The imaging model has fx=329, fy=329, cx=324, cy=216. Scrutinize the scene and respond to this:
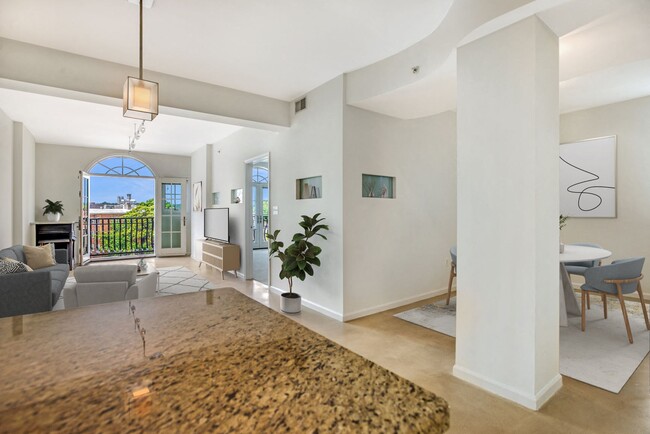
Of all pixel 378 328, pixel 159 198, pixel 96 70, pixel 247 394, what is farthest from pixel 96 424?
pixel 159 198

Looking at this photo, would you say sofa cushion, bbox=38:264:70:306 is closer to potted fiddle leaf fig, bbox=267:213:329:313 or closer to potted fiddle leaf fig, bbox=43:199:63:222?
potted fiddle leaf fig, bbox=267:213:329:313

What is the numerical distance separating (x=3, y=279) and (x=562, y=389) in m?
4.65

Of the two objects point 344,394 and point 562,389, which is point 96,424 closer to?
point 344,394

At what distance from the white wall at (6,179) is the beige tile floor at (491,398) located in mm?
5365

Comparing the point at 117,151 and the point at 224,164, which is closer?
the point at 224,164

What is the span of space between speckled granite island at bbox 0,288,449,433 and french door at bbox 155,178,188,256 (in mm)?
8479

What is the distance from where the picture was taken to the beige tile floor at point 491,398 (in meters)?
1.97

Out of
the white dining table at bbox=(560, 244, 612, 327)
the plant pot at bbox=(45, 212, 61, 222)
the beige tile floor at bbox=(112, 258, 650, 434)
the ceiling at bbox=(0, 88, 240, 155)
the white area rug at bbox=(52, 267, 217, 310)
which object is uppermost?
the ceiling at bbox=(0, 88, 240, 155)

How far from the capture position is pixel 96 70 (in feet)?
10.9

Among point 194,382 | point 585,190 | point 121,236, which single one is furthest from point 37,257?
point 585,190

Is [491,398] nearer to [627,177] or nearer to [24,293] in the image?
[24,293]

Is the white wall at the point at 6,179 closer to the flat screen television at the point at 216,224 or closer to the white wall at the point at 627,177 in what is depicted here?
the flat screen television at the point at 216,224

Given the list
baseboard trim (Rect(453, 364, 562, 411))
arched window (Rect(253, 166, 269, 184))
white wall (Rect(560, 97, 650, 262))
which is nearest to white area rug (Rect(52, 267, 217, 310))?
arched window (Rect(253, 166, 269, 184))

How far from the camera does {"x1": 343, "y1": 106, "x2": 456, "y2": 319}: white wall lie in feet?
12.6
